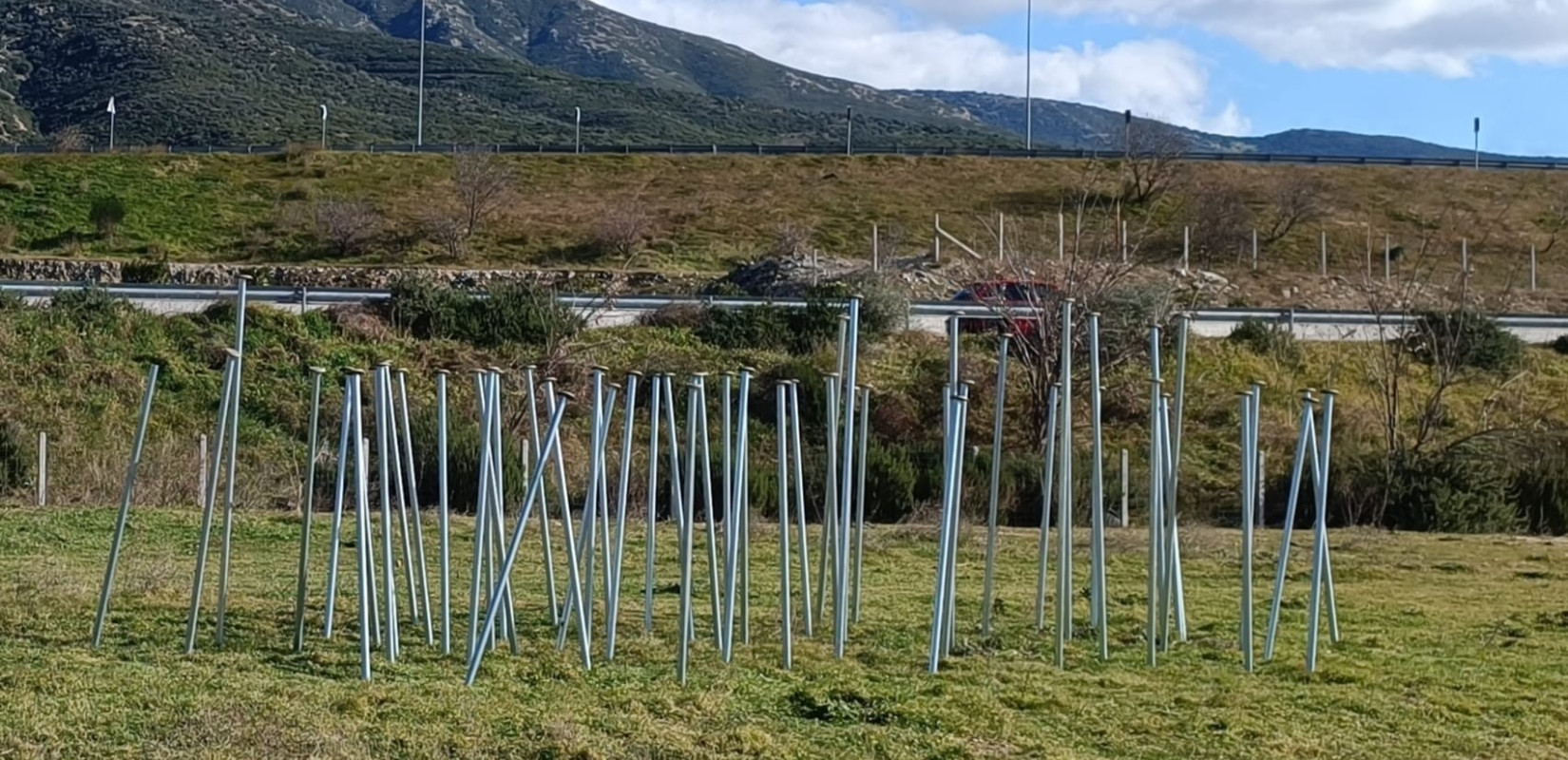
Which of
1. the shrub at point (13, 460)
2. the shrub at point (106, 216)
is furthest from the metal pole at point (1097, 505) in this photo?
the shrub at point (106, 216)

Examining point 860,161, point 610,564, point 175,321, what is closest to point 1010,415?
point 175,321

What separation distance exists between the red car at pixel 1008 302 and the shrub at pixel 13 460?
490 inches

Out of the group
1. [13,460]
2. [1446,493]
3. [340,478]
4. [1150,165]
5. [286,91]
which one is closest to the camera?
[340,478]

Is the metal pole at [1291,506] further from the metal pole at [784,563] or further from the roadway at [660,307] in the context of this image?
the roadway at [660,307]

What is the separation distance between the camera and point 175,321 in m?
29.8

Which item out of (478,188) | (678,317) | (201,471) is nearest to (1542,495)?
(678,317)

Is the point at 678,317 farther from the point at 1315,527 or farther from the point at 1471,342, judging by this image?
the point at 1315,527

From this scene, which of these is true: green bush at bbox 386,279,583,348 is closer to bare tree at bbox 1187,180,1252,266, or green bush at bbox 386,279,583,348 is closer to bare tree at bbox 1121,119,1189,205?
bare tree at bbox 1187,180,1252,266

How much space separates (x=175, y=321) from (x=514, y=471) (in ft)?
38.1

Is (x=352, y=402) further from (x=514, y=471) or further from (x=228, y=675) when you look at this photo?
(x=514, y=471)

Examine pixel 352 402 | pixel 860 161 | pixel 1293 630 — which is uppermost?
pixel 860 161

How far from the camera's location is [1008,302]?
2997 cm

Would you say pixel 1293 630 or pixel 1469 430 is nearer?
pixel 1293 630

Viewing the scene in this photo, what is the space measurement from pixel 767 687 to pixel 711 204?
4811 centimetres
